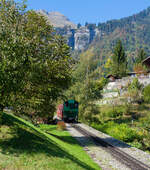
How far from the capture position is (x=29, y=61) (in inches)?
498

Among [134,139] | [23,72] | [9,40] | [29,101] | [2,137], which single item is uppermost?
[9,40]

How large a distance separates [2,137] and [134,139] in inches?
631

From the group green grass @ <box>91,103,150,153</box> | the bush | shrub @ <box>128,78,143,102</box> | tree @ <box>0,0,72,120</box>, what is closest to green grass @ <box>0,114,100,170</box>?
tree @ <box>0,0,72,120</box>

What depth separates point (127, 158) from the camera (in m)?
15.6

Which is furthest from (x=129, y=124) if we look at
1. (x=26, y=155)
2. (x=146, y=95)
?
(x=26, y=155)

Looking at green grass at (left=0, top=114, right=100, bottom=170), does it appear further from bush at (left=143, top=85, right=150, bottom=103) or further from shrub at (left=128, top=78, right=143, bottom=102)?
shrub at (left=128, top=78, right=143, bottom=102)

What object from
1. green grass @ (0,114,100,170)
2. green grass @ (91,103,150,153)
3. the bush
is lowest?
green grass @ (91,103,150,153)

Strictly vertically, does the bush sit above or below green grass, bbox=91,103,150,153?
above

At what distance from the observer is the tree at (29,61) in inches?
454

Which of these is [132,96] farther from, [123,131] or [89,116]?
[123,131]

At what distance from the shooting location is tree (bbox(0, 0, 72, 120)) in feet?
37.8

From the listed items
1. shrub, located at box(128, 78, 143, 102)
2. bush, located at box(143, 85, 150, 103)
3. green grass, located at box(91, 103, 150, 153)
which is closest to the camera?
green grass, located at box(91, 103, 150, 153)

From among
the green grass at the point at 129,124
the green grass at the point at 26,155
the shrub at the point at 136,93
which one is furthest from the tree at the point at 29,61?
the shrub at the point at 136,93

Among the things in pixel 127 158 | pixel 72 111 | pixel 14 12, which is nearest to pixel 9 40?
pixel 14 12
